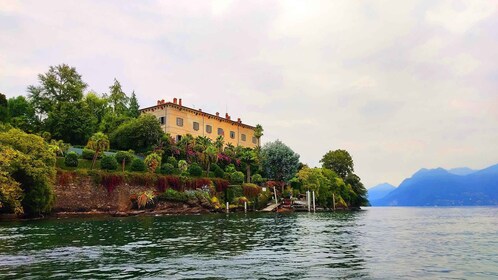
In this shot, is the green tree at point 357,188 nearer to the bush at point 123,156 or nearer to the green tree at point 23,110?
the bush at point 123,156

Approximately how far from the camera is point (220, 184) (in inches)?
2830

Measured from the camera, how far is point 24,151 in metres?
43.6

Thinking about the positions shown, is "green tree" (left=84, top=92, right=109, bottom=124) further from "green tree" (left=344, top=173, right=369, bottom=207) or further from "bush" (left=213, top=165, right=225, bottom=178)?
"green tree" (left=344, top=173, right=369, bottom=207)

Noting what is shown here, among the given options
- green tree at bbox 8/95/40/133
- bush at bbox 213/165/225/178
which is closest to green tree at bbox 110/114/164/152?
bush at bbox 213/165/225/178

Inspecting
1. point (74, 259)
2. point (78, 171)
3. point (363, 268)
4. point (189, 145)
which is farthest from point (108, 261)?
point (189, 145)

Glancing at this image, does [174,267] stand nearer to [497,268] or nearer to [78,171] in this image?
[497,268]

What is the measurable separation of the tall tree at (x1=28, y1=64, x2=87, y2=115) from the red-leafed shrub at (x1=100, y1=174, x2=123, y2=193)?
31.4 meters

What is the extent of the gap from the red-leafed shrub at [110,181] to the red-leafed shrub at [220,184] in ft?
61.4

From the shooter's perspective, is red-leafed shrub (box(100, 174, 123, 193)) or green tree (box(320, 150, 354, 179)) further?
green tree (box(320, 150, 354, 179))

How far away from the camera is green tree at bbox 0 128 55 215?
136ft

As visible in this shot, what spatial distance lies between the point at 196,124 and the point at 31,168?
5078cm

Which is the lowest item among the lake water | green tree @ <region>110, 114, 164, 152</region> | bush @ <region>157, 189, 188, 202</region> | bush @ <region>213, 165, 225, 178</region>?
the lake water

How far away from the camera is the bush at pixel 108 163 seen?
59344 millimetres

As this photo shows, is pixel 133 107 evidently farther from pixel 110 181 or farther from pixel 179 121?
pixel 110 181
